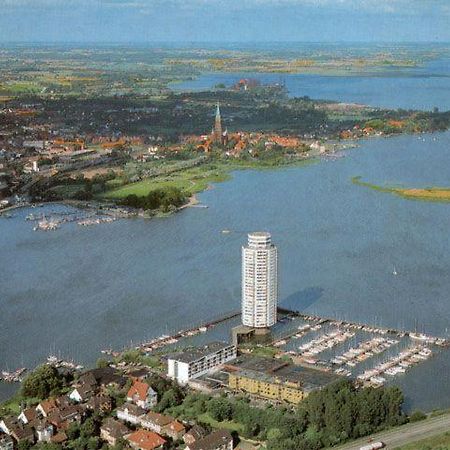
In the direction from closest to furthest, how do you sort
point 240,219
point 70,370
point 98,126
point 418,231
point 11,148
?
point 70,370
point 418,231
point 240,219
point 11,148
point 98,126

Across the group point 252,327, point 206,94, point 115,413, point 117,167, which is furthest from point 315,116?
point 115,413

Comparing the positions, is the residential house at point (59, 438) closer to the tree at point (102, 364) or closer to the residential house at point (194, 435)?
the residential house at point (194, 435)

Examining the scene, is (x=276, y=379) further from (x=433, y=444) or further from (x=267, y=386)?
(x=433, y=444)

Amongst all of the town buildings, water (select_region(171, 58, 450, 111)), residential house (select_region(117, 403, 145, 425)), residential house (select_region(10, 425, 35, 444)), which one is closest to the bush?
the town buildings

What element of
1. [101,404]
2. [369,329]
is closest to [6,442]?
[101,404]

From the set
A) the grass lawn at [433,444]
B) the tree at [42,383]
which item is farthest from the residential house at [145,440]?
the grass lawn at [433,444]

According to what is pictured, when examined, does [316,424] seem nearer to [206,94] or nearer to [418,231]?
[418,231]
